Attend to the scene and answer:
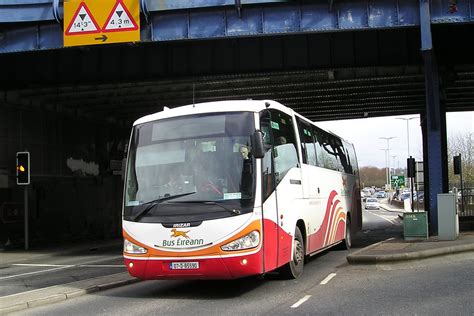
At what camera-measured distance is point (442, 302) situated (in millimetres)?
8117

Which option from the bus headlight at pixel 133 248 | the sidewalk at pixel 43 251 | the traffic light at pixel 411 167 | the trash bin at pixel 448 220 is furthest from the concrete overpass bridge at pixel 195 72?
the bus headlight at pixel 133 248

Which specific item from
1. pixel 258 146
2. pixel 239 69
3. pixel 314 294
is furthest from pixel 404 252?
pixel 239 69

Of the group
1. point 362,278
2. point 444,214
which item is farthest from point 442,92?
point 362,278

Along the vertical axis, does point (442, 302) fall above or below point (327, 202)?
below

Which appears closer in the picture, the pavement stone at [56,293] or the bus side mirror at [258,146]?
the bus side mirror at [258,146]

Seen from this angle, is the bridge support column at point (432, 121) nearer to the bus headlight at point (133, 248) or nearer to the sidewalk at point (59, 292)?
the sidewalk at point (59, 292)

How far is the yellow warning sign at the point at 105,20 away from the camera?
1766 cm

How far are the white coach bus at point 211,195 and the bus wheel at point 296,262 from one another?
0.03m

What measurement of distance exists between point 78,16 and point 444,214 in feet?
42.2

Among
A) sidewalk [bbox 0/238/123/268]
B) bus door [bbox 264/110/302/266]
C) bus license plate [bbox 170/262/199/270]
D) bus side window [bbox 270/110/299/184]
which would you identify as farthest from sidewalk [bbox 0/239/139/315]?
sidewalk [bbox 0/238/123/268]

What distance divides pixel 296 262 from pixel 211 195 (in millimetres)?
2846

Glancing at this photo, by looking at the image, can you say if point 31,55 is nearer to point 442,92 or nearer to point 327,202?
point 327,202

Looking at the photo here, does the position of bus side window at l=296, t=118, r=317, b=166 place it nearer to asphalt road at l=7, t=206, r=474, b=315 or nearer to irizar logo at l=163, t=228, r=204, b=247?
asphalt road at l=7, t=206, r=474, b=315

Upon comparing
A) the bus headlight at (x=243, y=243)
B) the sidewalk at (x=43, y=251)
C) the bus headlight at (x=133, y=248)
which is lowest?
the sidewalk at (x=43, y=251)
